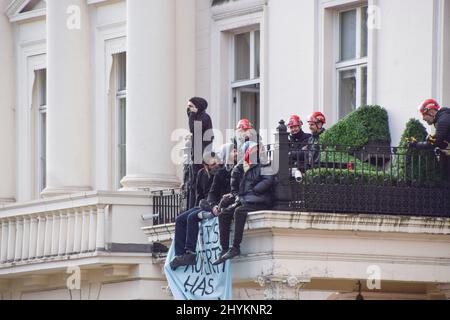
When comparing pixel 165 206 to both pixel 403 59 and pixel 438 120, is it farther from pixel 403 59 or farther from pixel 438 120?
pixel 438 120

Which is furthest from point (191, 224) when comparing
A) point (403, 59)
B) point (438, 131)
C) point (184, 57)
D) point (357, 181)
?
point (184, 57)

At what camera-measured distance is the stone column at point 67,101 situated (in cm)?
4512

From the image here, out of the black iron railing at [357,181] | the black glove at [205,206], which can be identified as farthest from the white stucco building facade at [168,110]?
the black glove at [205,206]

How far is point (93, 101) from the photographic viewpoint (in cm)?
4591

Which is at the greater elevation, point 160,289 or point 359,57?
point 359,57

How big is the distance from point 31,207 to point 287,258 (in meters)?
9.70

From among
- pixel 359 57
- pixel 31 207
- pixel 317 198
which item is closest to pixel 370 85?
pixel 359 57

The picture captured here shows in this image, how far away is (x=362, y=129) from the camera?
38406 millimetres

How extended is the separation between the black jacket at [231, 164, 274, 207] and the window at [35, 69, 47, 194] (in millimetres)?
13457

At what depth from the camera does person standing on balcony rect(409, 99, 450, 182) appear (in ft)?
116

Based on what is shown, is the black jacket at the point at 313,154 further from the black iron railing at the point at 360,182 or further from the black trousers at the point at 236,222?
the black trousers at the point at 236,222

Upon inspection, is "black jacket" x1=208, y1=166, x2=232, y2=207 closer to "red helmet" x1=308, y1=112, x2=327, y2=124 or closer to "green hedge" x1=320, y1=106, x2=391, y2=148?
"red helmet" x1=308, y1=112, x2=327, y2=124
